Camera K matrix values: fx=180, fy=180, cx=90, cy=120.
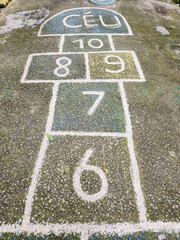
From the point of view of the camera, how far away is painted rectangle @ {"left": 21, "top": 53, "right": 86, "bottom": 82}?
4578 millimetres

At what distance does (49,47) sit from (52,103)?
2488 millimetres

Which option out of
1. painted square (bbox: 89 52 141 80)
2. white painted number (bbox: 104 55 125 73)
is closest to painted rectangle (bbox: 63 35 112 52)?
painted square (bbox: 89 52 141 80)

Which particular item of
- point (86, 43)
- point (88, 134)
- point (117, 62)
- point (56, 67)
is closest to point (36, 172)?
point (88, 134)

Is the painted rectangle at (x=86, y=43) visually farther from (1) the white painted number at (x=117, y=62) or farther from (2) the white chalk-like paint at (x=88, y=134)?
(2) the white chalk-like paint at (x=88, y=134)

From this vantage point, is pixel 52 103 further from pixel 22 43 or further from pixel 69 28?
pixel 69 28

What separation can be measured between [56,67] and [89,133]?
7.71 ft

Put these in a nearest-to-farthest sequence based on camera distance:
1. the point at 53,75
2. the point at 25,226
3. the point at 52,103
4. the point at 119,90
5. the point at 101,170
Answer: the point at 25,226 < the point at 101,170 < the point at 52,103 < the point at 119,90 < the point at 53,75

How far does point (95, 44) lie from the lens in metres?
5.75

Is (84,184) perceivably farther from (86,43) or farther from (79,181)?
(86,43)

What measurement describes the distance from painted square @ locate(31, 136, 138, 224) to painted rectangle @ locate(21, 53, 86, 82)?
6.28ft

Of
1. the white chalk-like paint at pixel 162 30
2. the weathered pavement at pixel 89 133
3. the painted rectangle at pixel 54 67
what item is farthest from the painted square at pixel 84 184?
the white chalk-like paint at pixel 162 30

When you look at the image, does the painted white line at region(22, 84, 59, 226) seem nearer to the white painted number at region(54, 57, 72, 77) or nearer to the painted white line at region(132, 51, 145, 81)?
the white painted number at region(54, 57, 72, 77)

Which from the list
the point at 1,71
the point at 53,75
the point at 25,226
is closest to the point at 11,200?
the point at 25,226

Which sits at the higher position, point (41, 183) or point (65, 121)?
point (65, 121)
